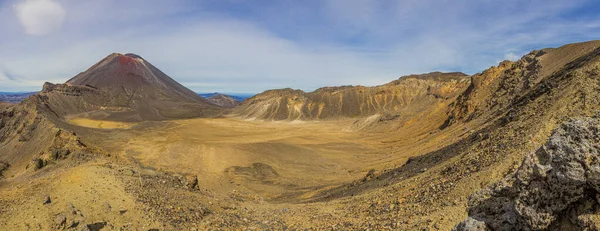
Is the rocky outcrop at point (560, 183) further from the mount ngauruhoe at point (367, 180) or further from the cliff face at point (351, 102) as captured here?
the cliff face at point (351, 102)

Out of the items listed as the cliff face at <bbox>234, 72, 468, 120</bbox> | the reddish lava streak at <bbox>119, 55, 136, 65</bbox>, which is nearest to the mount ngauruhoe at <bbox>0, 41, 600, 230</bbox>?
the cliff face at <bbox>234, 72, 468, 120</bbox>

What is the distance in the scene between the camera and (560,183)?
4.34 m

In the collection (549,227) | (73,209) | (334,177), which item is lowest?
(334,177)

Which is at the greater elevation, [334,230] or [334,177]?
[334,230]

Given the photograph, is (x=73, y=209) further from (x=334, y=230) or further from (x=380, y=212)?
(x=380, y=212)

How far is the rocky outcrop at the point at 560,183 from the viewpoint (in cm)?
420

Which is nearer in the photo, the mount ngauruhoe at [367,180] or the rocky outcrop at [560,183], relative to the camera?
the rocky outcrop at [560,183]

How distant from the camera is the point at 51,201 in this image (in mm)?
9453

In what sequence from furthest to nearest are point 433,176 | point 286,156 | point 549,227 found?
1. point 286,156
2. point 433,176
3. point 549,227

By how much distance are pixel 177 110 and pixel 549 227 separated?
114412 mm

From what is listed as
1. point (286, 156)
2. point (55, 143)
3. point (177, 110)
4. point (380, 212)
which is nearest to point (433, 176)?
point (380, 212)

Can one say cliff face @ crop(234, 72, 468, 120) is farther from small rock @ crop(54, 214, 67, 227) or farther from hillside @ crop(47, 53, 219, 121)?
small rock @ crop(54, 214, 67, 227)

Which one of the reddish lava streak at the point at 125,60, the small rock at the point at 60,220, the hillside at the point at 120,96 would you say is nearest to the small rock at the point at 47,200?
the small rock at the point at 60,220

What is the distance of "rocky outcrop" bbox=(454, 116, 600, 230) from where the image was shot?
4.20m
